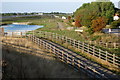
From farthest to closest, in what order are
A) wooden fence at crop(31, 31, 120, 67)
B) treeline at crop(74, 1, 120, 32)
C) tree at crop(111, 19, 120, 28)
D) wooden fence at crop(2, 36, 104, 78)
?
tree at crop(111, 19, 120, 28)
treeline at crop(74, 1, 120, 32)
wooden fence at crop(31, 31, 120, 67)
wooden fence at crop(2, 36, 104, 78)

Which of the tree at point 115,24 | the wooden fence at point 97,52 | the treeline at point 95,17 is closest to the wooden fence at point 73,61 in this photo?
the wooden fence at point 97,52

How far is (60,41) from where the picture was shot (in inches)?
1156

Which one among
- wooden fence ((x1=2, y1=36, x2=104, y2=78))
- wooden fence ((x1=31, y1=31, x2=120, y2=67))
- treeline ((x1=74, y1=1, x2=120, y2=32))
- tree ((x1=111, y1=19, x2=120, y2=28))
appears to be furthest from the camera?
tree ((x1=111, y1=19, x2=120, y2=28))

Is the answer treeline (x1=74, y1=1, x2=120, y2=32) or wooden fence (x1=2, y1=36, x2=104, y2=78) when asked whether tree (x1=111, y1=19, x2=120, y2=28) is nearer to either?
treeline (x1=74, y1=1, x2=120, y2=32)

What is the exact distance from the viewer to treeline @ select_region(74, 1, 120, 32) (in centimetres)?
4625

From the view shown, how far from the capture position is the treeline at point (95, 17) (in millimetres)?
46253

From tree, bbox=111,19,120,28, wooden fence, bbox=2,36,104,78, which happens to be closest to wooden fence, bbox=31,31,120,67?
wooden fence, bbox=2,36,104,78

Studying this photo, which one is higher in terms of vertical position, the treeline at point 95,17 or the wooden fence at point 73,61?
the treeline at point 95,17

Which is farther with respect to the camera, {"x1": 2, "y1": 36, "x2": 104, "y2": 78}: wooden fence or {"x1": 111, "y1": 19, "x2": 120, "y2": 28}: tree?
{"x1": 111, "y1": 19, "x2": 120, "y2": 28}: tree

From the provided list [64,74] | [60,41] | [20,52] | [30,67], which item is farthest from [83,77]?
[60,41]

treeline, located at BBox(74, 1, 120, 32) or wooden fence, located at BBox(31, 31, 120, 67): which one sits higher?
treeline, located at BBox(74, 1, 120, 32)

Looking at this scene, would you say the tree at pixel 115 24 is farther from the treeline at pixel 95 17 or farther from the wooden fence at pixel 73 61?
the wooden fence at pixel 73 61

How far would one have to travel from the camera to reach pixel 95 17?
5200cm

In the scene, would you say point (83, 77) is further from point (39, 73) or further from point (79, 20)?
point (79, 20)
